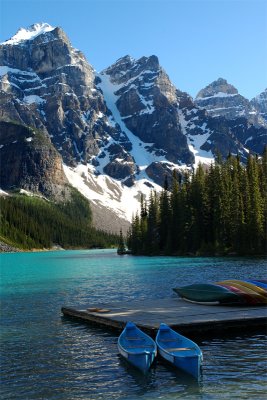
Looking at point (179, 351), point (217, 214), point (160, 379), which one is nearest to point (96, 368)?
point (160, 379)

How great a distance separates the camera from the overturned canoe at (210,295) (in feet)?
103

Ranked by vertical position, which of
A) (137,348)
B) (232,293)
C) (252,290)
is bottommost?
(137,348)

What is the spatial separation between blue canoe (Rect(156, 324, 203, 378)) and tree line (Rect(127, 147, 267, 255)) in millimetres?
82668

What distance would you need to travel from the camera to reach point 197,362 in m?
18.9

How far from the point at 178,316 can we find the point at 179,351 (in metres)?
7.92

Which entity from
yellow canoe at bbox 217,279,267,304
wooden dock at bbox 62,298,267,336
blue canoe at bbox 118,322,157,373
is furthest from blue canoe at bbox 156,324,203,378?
yellow canoe at bbox 217,279,267,304

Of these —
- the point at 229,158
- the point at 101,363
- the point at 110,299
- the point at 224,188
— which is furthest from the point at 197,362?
the point at 229,158

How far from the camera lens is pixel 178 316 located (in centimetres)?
2784

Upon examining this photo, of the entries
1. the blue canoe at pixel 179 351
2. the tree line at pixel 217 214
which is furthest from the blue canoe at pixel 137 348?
the tree line at pixel 217 214

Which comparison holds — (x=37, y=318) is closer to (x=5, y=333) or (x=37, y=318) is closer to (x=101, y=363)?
(x=5, y=333)

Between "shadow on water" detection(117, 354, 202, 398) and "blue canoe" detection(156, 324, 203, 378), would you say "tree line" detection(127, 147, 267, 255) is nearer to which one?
"blue canoe" detection(156, 324, 203, 378)

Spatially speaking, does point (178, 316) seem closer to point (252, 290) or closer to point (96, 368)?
point (252, 290)

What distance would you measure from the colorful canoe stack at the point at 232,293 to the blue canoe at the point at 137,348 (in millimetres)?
10111

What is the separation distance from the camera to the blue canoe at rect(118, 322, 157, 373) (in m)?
20.0
